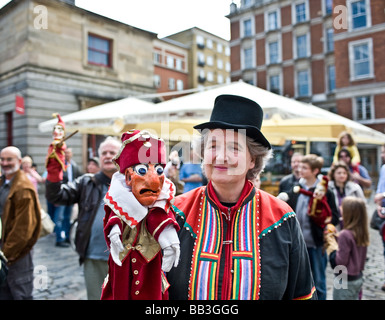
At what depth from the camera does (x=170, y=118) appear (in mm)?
4387

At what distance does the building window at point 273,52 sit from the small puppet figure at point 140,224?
1150 inches

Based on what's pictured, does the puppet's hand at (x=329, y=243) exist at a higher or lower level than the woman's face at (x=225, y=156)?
lower

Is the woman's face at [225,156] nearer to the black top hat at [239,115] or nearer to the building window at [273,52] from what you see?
the black top hat at [239,115]

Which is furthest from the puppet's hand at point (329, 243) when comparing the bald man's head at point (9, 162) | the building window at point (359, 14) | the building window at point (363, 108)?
the building window at point (359, 14)

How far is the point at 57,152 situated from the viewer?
1.95 meters

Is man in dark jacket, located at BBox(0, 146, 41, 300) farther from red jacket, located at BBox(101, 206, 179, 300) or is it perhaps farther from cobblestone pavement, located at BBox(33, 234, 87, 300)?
red jacket, located at BBox(101, 206, 179, 300)

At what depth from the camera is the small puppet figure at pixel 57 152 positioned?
1870 millimetres

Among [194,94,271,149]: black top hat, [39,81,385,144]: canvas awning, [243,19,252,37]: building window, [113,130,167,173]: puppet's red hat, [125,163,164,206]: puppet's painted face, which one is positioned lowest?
[125,163,164,206]: puppet's painted face

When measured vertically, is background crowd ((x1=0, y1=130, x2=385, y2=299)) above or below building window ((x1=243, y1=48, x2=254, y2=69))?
below

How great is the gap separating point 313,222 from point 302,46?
26637 millimetres

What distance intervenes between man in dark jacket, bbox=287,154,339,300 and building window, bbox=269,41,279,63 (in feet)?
86.1

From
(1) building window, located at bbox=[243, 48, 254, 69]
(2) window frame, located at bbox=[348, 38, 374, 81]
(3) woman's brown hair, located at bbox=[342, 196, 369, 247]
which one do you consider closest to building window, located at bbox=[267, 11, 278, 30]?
(1) building window, located at bbox=[243, 48, 254, 69]

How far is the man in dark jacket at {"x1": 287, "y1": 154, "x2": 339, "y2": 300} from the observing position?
3.74 meters
